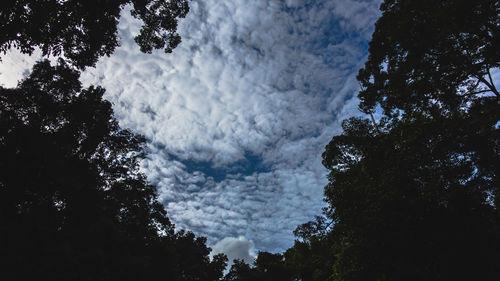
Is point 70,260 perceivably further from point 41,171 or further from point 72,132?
point 72,132

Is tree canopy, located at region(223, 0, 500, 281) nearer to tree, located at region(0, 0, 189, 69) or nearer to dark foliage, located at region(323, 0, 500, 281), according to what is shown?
dark foliage, located at region(323, 0, 500, 281)

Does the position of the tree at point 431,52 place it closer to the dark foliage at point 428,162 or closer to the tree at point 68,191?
the dark foliage at point 428,162

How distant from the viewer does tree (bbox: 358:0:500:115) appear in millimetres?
7594

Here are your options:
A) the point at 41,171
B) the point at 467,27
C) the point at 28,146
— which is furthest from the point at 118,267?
the point at 467,27

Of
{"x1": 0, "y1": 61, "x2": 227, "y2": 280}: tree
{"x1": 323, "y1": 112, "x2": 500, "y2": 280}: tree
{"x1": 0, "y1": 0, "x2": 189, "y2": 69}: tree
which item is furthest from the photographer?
{"x1": 0, "y1": 61, "x2": 227, "y2": 280}: tree

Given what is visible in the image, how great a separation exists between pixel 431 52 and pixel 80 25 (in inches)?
571

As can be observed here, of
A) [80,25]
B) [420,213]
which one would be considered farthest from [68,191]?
[420,213]

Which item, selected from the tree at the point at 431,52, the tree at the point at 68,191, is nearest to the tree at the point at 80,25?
the tree at the point at 68,191

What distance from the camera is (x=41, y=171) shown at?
11312 millimetres

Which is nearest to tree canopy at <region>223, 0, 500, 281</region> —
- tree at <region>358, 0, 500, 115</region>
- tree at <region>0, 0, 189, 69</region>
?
tree at <region>358, 0, 500, 115</region>

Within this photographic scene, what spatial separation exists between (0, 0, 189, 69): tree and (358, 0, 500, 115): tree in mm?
9778

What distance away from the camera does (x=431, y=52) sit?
29.8ft

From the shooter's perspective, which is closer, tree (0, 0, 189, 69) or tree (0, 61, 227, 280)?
tree (0, 0, 189, 69)

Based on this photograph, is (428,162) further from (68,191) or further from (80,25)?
(68,191)
